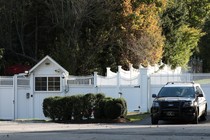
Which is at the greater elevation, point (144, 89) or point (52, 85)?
point (52, 85)

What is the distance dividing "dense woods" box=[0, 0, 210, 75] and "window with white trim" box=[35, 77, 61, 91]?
5267 millimetres

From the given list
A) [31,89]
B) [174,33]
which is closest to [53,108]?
[31,89]

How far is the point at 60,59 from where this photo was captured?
3744cm

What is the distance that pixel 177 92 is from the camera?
75.3ft

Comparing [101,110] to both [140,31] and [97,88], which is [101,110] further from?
[140,31]

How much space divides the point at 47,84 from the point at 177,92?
36.8 ft

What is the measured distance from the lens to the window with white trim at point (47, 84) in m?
31.6

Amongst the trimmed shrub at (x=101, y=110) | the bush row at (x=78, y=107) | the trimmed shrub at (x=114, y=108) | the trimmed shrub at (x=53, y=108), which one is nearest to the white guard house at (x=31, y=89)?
the trimmed shrub at (x=53, y=108)

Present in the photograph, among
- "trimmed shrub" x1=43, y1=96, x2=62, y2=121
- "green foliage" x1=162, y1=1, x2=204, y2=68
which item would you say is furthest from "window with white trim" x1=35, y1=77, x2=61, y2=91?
"green foliage" x1=162, y1=1, x2=204, y2=68

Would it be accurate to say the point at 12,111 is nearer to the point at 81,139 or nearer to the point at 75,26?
the point at 75,26

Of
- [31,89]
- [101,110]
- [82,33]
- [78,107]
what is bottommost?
[101,110]

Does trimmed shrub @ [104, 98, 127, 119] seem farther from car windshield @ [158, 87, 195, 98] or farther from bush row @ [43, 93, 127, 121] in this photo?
car windshield @ [158, 87, 195, 98]

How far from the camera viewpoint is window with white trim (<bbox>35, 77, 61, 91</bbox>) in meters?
31.6

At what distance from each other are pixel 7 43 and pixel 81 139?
27.1 meters
